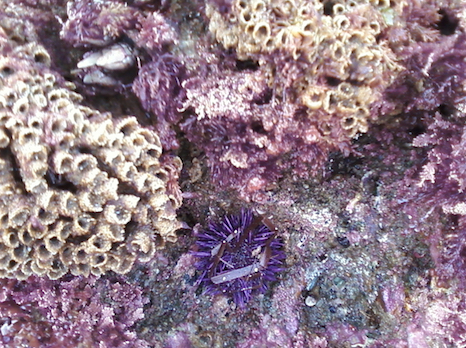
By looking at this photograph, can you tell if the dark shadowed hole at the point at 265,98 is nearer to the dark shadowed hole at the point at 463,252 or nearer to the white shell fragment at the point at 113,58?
the white shell fragment at the point at 113,58

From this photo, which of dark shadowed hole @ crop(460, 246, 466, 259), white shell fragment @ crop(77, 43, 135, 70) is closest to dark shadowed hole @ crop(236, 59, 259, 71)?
white shell fragment @ crop(77, 43, 135, 70)

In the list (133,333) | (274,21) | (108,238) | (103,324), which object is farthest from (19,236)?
(274,21)

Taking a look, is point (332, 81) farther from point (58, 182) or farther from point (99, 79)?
point (58, 182)

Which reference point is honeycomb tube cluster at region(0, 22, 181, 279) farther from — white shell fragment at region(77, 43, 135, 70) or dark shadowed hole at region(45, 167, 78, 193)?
white shell fragment at region(77, 43, 135, 70)

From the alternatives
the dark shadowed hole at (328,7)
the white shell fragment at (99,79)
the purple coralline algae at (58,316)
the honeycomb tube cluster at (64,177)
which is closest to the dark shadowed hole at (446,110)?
the dark shadowed hole at (328,7)

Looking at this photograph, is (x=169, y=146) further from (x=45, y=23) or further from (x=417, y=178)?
(x=417, y=178)

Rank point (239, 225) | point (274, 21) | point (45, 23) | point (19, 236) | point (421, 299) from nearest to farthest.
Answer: point (274, 21) < point (19, 236) < point (45, 23) < point (421, 299) < point (239, 225)

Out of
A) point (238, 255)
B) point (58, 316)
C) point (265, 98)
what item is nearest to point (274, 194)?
point (238, 255)

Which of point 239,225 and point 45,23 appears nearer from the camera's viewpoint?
point 45,23
